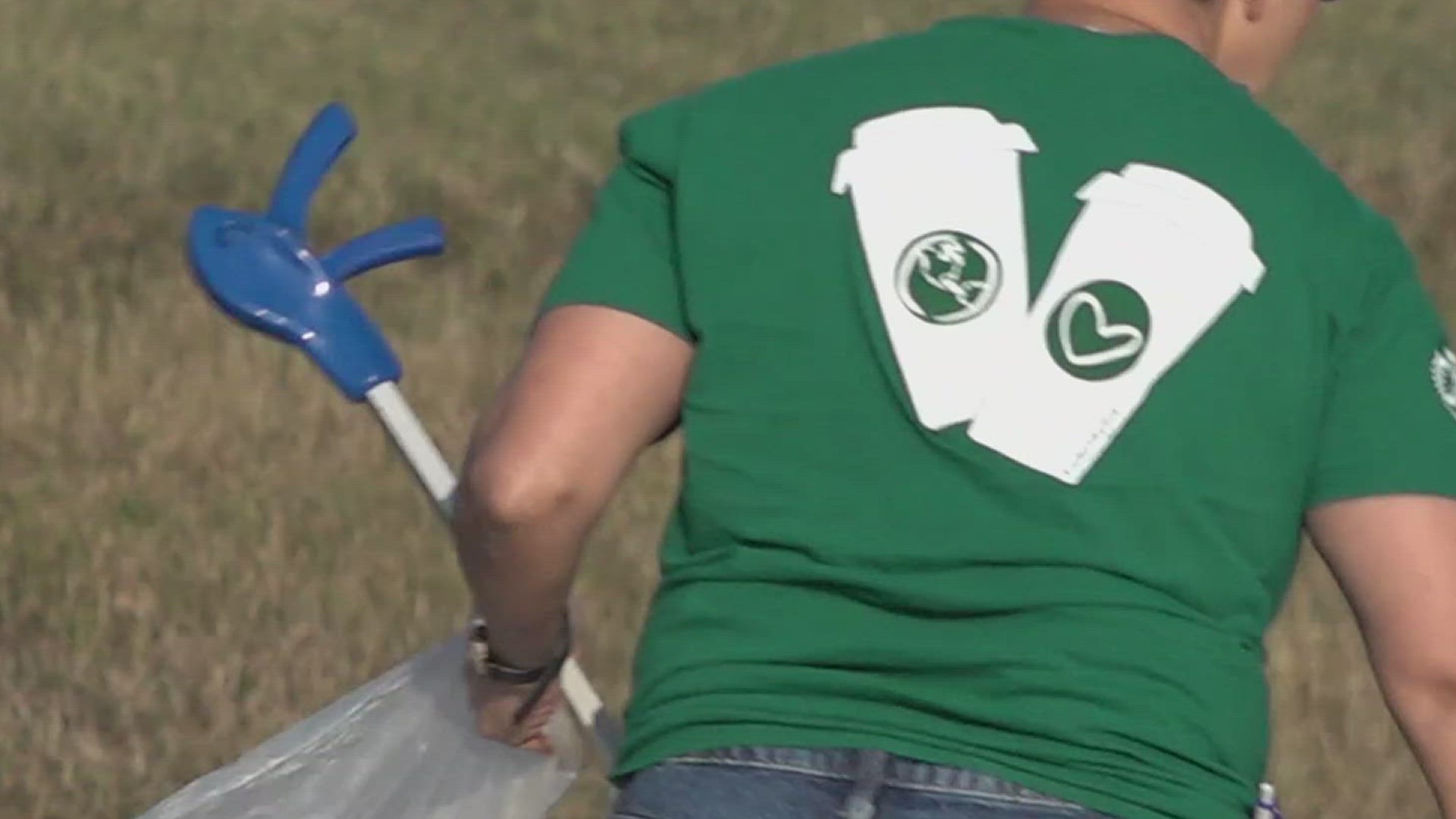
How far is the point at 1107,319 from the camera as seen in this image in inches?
64.9

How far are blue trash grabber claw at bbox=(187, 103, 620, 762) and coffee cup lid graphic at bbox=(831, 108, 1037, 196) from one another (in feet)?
2.12

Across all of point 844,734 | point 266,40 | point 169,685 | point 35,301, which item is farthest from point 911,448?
point 266,40

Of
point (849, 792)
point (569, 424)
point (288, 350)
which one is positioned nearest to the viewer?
point (849, 792)

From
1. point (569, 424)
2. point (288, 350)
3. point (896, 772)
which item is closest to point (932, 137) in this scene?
point (569, 424)

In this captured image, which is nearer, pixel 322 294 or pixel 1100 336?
pixel 1100 336

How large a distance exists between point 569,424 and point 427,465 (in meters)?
0.54

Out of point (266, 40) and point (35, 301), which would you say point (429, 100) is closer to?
point (266, 40)

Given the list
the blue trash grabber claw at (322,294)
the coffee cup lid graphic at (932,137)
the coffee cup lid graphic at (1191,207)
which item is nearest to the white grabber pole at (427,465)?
the blue trash grabber claw at (322,294)

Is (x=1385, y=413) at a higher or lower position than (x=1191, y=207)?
lower

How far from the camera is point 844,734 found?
1634mm

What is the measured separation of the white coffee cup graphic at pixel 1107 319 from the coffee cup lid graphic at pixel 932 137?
6cm

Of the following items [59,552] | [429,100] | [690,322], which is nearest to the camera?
[690,322]

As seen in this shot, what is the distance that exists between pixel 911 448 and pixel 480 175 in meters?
3.46

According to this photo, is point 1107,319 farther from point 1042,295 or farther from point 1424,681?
point 1424,681
